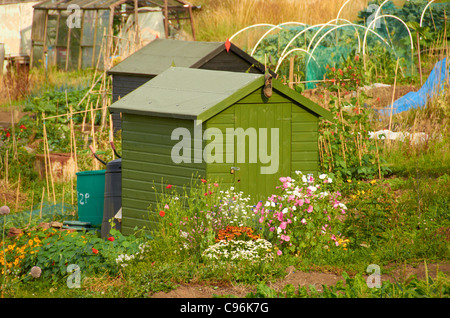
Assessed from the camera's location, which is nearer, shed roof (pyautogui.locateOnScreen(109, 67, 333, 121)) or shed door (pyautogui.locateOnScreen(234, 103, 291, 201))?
shed roof (pyautogui.locateOnScreen(109, 67, 333, 121))

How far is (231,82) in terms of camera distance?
25.6ft

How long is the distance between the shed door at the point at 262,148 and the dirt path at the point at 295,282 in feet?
4.74

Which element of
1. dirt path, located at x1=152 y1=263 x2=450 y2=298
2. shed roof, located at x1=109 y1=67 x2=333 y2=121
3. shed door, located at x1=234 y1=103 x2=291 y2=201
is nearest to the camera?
dirt path, located at x1=152 y1=263 x2=450 y2=298

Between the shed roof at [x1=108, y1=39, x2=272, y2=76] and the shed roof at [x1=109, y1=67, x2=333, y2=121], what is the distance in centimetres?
318

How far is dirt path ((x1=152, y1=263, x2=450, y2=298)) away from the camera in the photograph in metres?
5.99

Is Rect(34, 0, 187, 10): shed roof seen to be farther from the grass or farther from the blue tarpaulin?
the blue tarpaulin

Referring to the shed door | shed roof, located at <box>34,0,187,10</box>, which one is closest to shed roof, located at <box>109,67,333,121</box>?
the shed door

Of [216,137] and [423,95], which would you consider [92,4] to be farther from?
[216,137]

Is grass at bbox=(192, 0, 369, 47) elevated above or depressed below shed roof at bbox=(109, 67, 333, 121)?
above

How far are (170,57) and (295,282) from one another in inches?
284

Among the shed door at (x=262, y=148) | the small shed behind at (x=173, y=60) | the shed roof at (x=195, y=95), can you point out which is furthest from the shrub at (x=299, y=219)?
the small shed behind at (x=173, y=60)

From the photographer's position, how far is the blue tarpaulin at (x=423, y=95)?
1173cm

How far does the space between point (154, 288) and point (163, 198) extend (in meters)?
1.53

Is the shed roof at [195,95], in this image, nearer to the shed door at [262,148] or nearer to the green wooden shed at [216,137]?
the green wooden shed at [216,137]
